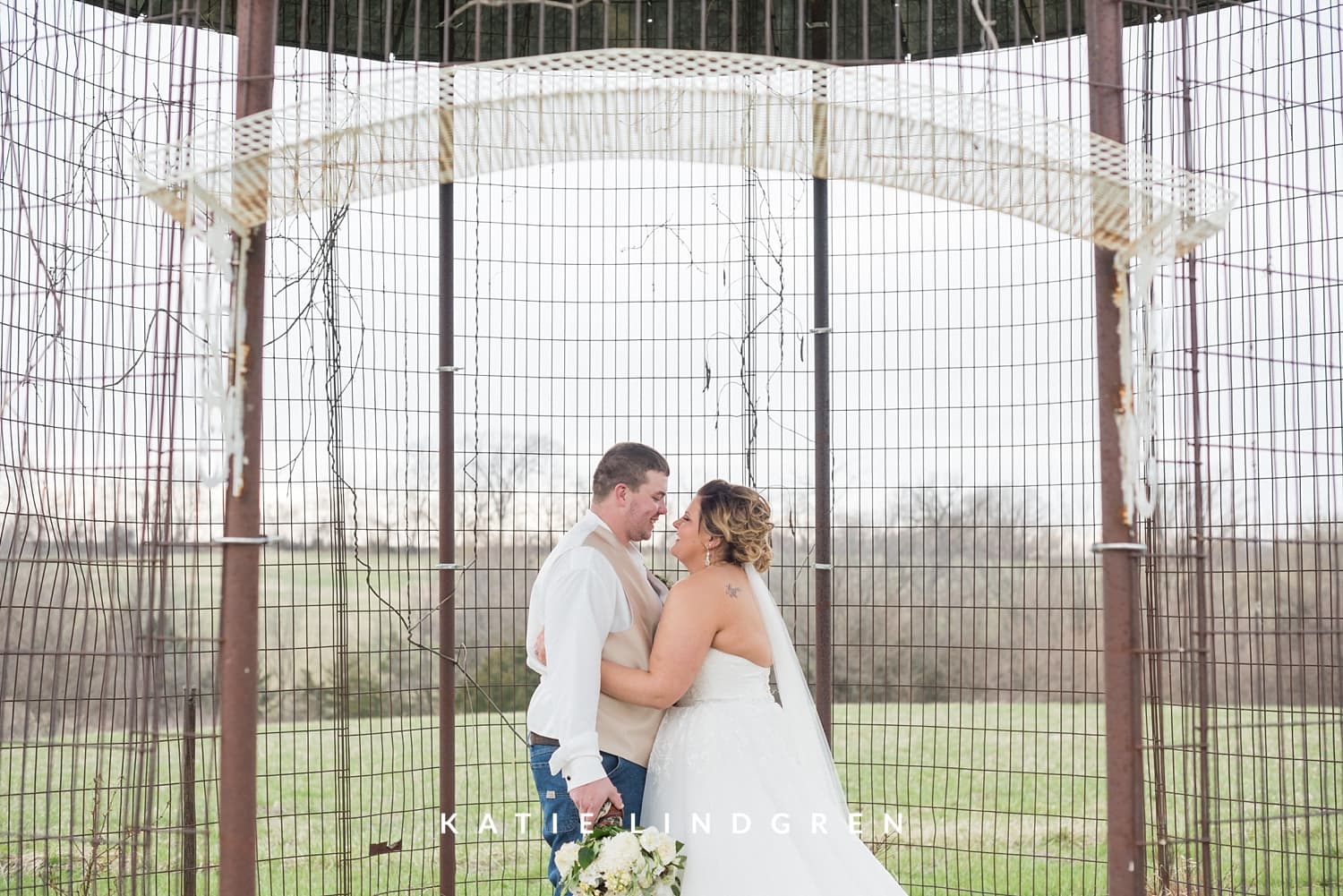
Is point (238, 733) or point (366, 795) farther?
point (366, 795)

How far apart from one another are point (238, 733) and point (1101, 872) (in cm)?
490

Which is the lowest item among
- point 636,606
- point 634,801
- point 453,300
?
point 634,801

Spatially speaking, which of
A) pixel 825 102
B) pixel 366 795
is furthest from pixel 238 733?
pixel 366 795

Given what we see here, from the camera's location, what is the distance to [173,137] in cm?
330

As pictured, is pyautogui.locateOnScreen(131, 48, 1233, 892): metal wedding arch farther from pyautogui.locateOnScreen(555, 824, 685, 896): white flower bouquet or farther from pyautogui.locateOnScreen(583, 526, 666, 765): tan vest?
pyautogui.locateOnScreen(583, 526, 666, 765): tan vest

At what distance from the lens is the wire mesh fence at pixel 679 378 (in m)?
4.35

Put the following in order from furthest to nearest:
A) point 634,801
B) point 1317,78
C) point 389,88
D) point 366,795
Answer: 1. point 366,795
2. point 1317,78
3. point 634,801
4. point 389,88

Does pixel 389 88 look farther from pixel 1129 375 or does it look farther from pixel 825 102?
pixel 1129 375

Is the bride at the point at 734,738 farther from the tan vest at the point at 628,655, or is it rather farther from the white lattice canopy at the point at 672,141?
the white lattice canopy at the point at 672,141

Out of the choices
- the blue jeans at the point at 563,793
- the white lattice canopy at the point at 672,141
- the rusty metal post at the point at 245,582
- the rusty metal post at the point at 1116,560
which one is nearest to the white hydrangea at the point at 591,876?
the blue jeans at the point at 563,793

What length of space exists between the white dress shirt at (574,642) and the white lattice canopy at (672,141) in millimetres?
1254

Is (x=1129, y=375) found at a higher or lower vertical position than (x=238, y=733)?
higher

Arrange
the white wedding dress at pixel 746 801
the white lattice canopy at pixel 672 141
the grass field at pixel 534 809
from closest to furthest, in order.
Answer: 1. the white lattice canopy at pixel 672 141
2. the white wedding dress at pixel 746 801
3. the grass field at pixel 534 809

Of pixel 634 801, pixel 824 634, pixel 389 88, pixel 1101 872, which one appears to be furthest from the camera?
pixel 1101 872
